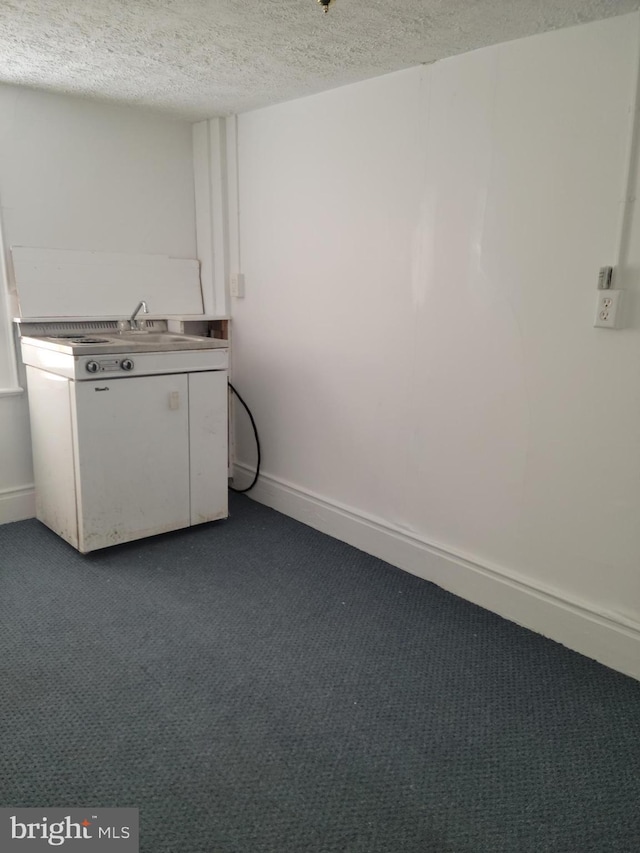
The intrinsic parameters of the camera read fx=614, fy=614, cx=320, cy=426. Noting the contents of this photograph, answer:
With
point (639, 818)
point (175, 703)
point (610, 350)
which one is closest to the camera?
point (639, 818)

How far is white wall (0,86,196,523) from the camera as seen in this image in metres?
3.08

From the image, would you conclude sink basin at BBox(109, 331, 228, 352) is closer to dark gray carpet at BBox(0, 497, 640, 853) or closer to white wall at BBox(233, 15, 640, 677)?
white wall at BBox(233, 15, 640, 677)

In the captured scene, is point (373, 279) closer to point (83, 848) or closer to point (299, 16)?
point (299, 16)

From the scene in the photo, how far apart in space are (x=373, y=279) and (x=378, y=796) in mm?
2054

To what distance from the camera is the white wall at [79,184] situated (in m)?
3.08

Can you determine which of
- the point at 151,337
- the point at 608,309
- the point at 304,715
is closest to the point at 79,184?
the point at 151,337

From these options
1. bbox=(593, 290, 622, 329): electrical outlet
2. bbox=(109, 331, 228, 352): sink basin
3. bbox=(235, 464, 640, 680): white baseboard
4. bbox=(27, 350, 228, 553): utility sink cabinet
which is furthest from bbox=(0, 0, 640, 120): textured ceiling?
bbox=(235, 464, 640, 680): white baseboard

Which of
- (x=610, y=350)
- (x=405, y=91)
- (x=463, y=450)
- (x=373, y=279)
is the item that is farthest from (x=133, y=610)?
(x=405, y=91)

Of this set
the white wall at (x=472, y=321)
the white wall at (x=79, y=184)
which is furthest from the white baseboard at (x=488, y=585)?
the white wall at (x=79, y=184)

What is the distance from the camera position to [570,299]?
7.07 ft

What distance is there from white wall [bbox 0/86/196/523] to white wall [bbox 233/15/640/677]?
0.54m

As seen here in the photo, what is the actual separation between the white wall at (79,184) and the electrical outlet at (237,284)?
1.40 ft

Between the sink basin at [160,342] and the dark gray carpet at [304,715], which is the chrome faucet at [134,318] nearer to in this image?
the sink basin at [160,342]

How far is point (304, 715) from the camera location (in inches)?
75.1
